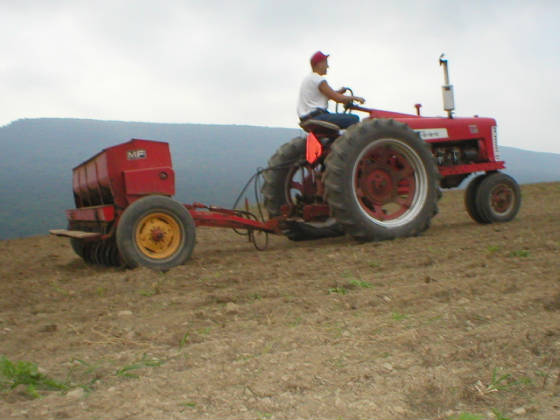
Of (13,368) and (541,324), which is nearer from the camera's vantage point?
(13,368)

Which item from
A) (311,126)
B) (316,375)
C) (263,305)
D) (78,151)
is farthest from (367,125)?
(78,151)

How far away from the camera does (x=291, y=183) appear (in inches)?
248

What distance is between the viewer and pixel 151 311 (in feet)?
9.54

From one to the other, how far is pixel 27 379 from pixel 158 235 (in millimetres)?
2381

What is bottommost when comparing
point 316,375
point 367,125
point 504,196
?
point 316,375

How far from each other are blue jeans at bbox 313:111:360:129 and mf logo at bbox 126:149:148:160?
68.0 inches

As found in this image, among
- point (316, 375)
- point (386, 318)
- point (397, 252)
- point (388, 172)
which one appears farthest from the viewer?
point (388, 172)

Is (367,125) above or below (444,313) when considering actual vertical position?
above

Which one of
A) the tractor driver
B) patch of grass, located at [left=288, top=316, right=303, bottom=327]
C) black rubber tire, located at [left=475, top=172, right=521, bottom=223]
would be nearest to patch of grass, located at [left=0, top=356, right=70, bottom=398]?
patch of grass, located at [left=288, top=316, right=303, bottom=327]

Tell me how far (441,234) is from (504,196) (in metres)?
1.45

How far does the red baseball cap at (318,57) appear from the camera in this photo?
5.45 meters

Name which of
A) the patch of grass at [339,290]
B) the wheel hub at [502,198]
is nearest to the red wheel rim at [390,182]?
Answer: the wheel hub at [502,198]

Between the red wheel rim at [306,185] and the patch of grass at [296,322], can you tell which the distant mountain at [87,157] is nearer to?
the red wheel rim at [306,185]

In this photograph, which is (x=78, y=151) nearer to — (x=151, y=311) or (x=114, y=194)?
(x=114, y=194)
